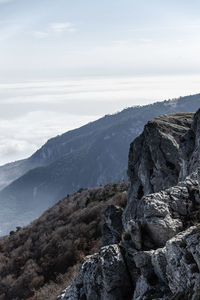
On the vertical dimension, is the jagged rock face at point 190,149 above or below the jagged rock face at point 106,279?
above

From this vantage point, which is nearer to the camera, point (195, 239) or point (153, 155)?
point (195, 239)

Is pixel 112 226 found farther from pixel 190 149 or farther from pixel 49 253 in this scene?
pixel 49 253

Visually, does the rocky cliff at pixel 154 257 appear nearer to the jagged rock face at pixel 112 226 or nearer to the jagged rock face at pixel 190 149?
the jagged rock face at pixel 190 149

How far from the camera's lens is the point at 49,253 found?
54.5 metres

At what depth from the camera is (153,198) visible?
20359 millimetres

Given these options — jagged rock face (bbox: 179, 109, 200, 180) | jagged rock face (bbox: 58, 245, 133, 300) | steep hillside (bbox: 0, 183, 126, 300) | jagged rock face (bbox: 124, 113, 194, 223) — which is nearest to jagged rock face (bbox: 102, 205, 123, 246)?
jagged rock face (bbox: 124, 113, 194, 223)

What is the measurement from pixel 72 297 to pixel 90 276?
5.58ft

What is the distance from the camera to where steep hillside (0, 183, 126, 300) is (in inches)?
1814

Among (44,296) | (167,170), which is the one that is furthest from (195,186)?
(44,296)

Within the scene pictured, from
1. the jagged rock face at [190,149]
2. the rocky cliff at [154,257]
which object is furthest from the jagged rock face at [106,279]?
the jagged rock face at [190,149]

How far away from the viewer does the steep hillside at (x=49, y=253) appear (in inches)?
1814

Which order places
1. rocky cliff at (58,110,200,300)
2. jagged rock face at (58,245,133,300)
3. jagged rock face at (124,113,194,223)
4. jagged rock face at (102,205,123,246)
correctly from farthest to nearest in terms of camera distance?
1. jagged rock face at (124,113,194,223)
2. jagged rock face at (102,205,123,246)
3. jagged rock face at (58,245,133,300)
4. rocky cliff at (58,110,200,300)

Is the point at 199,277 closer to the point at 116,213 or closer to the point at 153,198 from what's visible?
the point at 153,198

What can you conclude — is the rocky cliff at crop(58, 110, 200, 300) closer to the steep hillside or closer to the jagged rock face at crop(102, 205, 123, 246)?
the jagged rock face at crop(102, 205, 123, 246)
